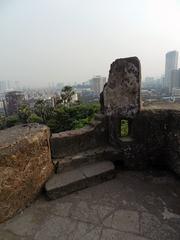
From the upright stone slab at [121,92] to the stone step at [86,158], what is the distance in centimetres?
26

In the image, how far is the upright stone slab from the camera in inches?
136

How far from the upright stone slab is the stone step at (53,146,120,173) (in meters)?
0.26

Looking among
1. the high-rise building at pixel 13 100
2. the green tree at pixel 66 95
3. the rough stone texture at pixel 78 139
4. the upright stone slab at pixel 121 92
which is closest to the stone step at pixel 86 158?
the rough stone texture at pixel 78 139

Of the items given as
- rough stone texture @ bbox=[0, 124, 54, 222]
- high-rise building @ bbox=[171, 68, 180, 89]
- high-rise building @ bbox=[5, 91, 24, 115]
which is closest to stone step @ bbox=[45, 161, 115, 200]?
rough stone texture @ bbox=[0, 124, 54, 222]

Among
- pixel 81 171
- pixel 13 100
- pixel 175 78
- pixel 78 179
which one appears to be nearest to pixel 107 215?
pixel 78 179

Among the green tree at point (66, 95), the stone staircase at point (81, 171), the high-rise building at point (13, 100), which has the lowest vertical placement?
the high-rise building at point (13, 100)

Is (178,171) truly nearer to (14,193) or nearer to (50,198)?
(50,198)

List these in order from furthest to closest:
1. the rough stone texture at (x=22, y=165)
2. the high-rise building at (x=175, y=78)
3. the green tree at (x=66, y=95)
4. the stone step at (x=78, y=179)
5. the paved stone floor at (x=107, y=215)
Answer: the high-rise building at (x=175, y=78)
the green tree at (x=66, y=95)
the stone step at (x=78, y=179)
the rough stone texture at (x=22, y=165)
the paved stone floor at (x=107, y=215)

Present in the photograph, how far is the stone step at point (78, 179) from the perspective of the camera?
2.95 m

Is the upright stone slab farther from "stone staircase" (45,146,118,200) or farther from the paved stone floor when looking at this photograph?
the paved stone floor

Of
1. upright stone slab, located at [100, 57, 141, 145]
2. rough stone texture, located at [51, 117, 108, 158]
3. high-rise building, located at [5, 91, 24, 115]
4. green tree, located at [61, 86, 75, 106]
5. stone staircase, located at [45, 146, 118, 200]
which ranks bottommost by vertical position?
high-rise building, located at [5, 91, 24, 115]

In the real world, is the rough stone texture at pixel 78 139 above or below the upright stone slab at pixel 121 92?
below

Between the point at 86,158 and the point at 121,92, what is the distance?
4.73 ft

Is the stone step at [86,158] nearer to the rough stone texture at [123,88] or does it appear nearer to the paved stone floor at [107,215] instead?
the paved stone floor at [107,215]
